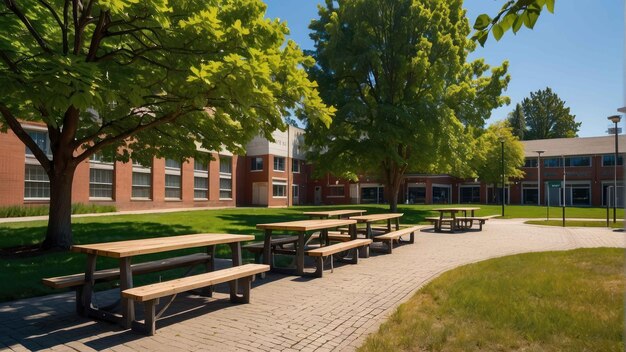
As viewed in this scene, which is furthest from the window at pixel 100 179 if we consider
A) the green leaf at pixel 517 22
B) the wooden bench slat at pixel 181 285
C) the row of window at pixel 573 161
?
the row of window at pixel 573 161

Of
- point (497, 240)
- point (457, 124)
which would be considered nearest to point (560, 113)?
point (457, 124)

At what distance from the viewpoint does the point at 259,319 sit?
215 inches

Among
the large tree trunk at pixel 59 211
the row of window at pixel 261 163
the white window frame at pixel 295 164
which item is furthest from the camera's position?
the white window frame at pixel 295 164

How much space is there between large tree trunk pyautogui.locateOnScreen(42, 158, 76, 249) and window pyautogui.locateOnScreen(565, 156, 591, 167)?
59.8m

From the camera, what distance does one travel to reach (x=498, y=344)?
4.41 metres

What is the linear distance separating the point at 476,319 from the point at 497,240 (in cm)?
1066

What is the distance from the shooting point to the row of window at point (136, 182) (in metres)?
26.3

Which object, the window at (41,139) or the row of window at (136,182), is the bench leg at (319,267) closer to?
the row of window at (136,182)

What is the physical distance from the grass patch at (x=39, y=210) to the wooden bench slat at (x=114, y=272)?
21701 mm

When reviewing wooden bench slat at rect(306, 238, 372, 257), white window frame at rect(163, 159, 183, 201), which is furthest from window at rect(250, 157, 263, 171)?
wooden bench slat at rect(306, 238, 372, 257)

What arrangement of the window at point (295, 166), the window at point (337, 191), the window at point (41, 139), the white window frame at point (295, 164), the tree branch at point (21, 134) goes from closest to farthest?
the tree branch at point (21, 134)
the window at point (41, 139)
the white window frame at point (295, 164)
the window at point (295, 166)
the window at point (337, 191)

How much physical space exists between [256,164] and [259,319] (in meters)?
41.0

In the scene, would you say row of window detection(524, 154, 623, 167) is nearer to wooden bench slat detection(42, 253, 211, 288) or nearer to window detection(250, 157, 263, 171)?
window detection(250, 157, 263, 171)

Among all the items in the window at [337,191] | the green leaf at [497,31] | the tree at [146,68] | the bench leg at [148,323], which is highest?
the tree at [146,68]
